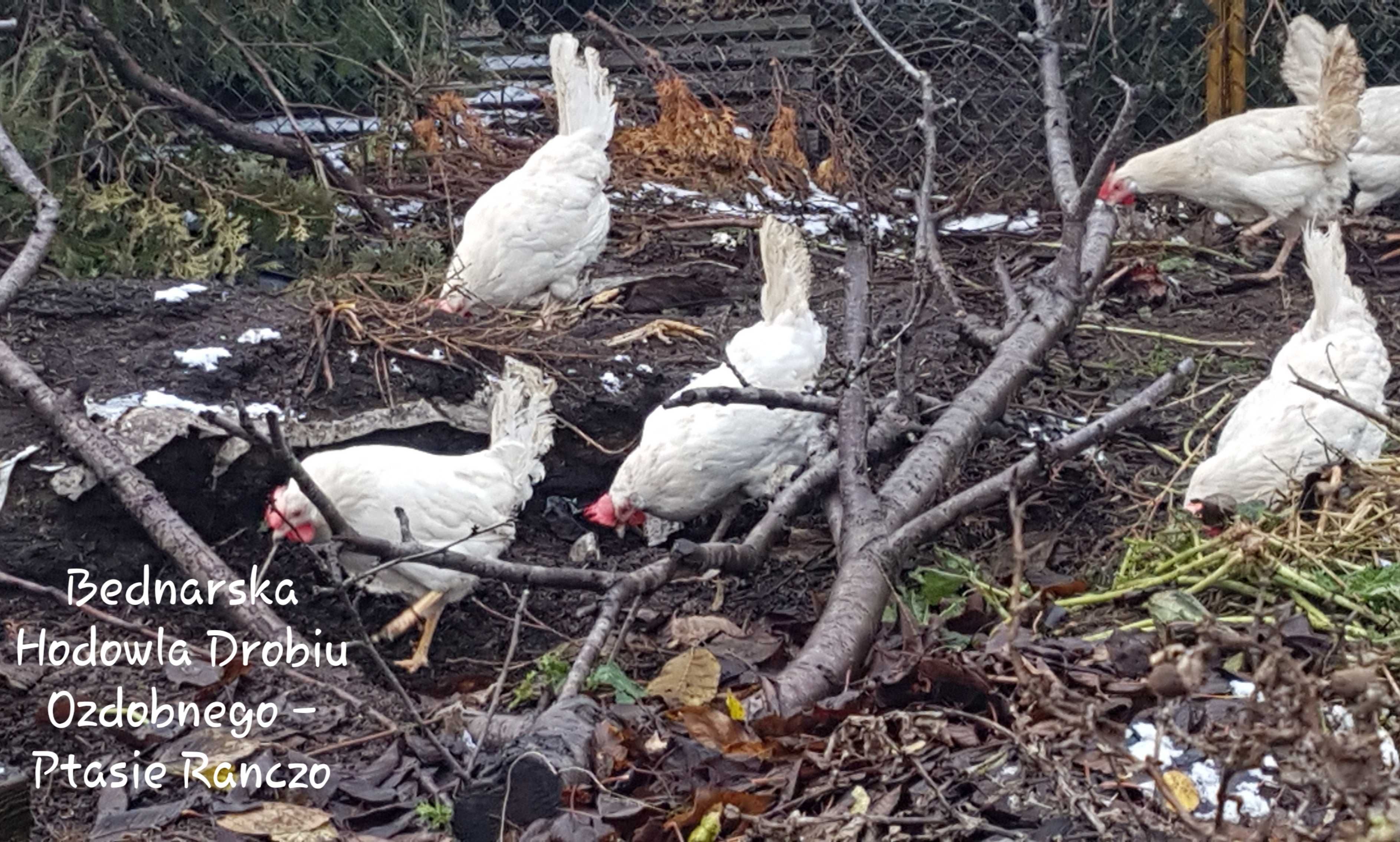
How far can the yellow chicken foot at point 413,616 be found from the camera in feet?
14.0

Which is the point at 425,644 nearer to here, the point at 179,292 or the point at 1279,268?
the point at 179,292

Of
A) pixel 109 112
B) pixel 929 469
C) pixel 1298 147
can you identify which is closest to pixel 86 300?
pixel 109 112

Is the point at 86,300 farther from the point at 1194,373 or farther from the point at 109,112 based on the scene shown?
the point at 1194,373

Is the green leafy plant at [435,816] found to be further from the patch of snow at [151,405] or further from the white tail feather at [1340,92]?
the white tail feather at [1340,92]

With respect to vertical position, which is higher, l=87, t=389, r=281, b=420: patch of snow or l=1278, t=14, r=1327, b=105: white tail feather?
l=1278, t=14, r=1327, b=105: white tail feather

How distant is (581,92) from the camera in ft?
Answer: 20.1

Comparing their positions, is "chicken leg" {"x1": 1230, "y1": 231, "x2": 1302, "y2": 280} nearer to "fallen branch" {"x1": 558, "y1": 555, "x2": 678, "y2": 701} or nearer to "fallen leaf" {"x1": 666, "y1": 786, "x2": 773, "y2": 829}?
"fallen branch" {"x1": 558, "y1": 555, "x2": 678, "y2": 701}

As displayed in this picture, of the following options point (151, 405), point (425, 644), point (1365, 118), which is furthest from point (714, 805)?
point (1365, 118)

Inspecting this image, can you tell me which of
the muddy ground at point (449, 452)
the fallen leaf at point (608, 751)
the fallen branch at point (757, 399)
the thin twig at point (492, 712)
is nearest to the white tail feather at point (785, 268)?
the muddy ground at point (449, 452)

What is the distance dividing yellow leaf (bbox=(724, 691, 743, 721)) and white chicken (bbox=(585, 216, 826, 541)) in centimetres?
182

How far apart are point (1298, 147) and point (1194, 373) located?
192cm

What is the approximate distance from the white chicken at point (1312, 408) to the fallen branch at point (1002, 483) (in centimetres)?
33

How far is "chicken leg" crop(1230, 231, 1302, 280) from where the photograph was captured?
21.7 ft

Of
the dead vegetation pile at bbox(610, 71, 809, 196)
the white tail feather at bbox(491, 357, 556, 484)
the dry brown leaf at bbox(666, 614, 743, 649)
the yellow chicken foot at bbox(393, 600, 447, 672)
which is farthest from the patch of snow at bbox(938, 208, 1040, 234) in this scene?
the yellow chicken foot at bbox(393, 600, 447, 672)
